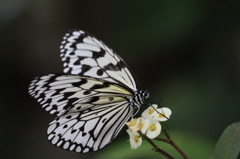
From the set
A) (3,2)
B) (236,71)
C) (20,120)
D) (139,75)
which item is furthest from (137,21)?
(20,120)

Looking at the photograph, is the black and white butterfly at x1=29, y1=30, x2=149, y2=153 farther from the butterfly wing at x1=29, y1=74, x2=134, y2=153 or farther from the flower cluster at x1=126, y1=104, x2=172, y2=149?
the flower cluster at x1=126, y1=104, x2=172, y2=149

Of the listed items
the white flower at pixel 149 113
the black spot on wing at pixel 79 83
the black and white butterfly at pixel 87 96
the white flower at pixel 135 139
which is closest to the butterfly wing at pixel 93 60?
the black and white butterfly at pixel 87 96

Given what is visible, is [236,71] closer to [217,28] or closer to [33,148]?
[217,28]

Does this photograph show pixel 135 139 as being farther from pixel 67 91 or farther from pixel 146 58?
pixel 146 58

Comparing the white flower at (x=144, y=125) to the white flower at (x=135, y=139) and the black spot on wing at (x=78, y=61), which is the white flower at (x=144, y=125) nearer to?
the white flower at (x=135, y=139)

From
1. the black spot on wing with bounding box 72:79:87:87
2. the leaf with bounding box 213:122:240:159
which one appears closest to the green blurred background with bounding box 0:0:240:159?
the black spot on wing with bounding box 72:79:87:87

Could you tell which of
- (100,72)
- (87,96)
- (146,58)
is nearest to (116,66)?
(100,72)
